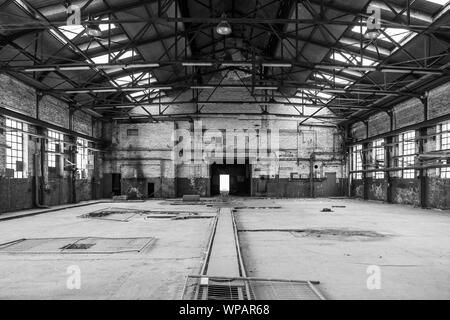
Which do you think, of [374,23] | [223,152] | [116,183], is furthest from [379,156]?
[116,183]

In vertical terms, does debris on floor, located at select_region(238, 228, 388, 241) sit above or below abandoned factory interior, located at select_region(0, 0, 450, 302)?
below

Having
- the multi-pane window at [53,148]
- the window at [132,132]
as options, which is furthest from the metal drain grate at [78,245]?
the window at [132,132]

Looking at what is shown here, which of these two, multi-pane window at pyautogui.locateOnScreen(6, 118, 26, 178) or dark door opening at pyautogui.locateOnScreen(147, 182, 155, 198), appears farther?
dark door opening at pyautogui.locateOnScreen(147, 182, 155, 198)

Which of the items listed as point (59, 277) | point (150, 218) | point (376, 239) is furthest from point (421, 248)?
point (150, 218)

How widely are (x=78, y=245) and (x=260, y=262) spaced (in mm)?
4153

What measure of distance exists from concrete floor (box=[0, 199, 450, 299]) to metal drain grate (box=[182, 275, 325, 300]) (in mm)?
190

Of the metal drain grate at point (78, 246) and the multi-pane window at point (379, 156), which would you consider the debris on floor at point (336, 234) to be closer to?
the metal drain grate at point (78, 246)

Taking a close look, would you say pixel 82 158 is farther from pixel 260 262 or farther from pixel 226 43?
pixel 260 262

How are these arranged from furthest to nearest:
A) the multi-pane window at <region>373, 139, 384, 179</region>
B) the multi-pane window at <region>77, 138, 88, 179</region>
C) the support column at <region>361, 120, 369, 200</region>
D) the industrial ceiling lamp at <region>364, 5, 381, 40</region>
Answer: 1. the support column at <region>361, 120, 369, 200</region>
2. the multi-pane window at <region>77, 138, 88, 179</region>
3. the multi-pane window at <region>373, 139, 384, 179</region>
4. the industrial ceiling lamp at <region>364, 5, 381, 40</region>

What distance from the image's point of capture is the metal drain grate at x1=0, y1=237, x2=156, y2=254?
7.27 m

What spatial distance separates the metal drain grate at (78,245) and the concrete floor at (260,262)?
0.32m

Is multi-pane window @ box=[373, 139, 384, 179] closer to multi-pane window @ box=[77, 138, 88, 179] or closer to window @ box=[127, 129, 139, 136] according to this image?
window @ box=[127, 129, 139, 136]

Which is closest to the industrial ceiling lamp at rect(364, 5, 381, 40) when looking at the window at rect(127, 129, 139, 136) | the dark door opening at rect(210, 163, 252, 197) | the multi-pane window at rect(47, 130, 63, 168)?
the multi-pane window at rect(47, 130, 63, 168)

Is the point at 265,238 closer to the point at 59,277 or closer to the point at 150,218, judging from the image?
the point at 59,277
